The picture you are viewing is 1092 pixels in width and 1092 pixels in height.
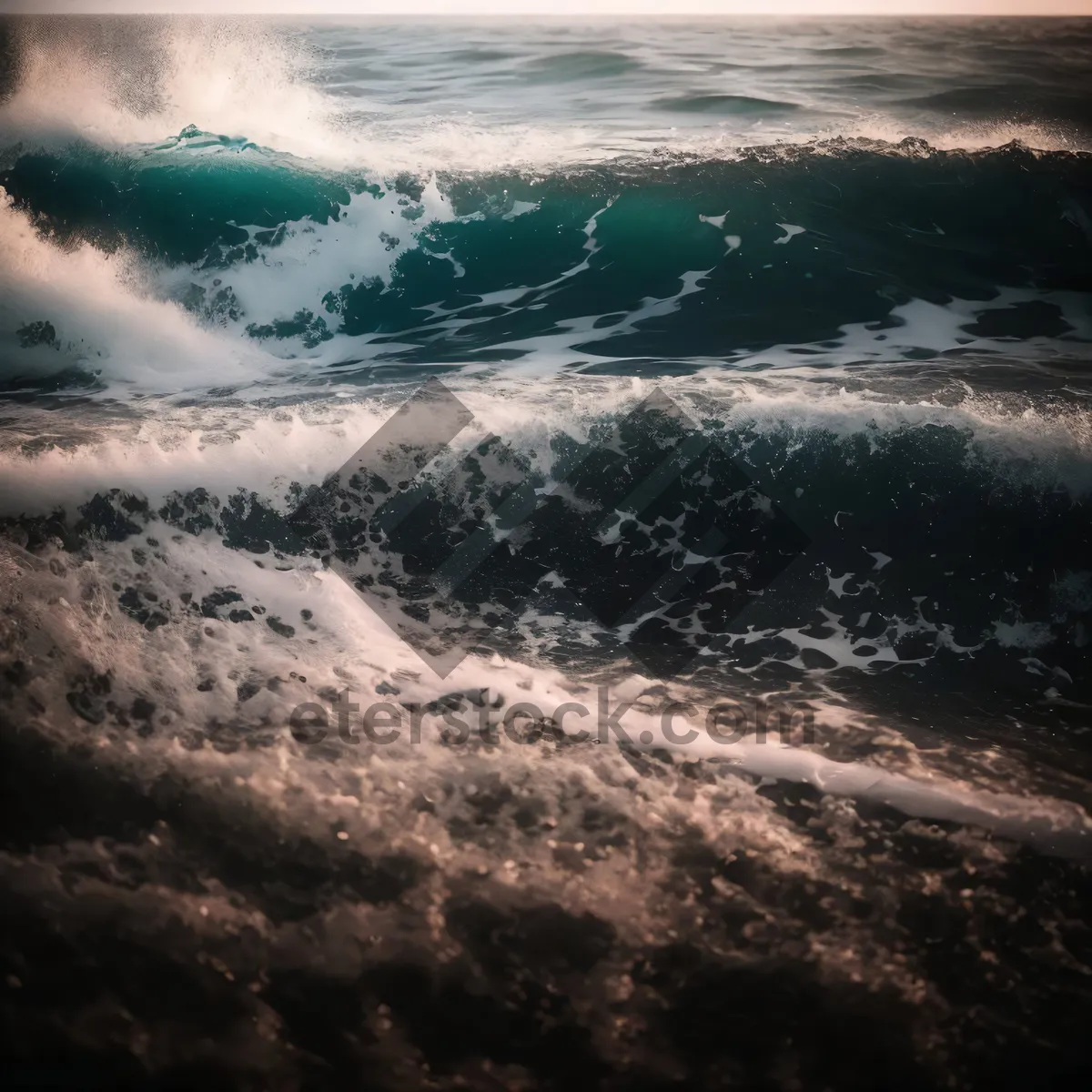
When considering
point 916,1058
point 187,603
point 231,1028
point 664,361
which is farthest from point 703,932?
point 664,361

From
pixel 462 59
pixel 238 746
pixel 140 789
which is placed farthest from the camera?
pixel 462 59

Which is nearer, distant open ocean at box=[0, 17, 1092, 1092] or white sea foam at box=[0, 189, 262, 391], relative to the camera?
distant open ocean at box=[0, 17, 1092, 1092]

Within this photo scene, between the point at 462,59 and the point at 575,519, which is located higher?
the point at 462,59

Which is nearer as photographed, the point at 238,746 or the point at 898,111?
the point at 238,746

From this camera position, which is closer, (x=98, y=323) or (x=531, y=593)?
(x=531, y=593)

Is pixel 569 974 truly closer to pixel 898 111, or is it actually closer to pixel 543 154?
pixel 543 154

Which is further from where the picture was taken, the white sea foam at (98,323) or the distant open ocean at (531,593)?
the white sea foam at (98,323)

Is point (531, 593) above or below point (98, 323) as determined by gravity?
below

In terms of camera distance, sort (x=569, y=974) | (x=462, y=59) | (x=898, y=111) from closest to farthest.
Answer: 1. (x=569, y=974)
2. (x=898, y=111)
3. (x=462, y=59)
